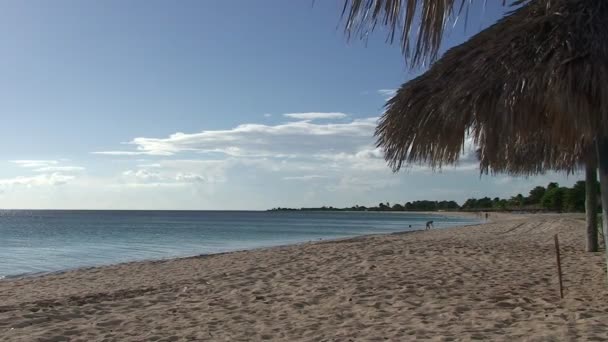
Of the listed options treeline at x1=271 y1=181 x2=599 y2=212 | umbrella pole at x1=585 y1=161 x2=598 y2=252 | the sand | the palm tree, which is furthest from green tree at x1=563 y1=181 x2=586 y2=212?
the palm tree

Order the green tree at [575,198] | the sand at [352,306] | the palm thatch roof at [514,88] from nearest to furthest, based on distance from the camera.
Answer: the palm thatch roof at [514,88], the sand at [352,306], the green tree at [575,198]

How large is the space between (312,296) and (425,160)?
111 inches

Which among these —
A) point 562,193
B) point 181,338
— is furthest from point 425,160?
point 562,193

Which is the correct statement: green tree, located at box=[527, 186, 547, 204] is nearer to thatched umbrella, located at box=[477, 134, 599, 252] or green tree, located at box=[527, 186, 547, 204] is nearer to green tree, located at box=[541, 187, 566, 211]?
green tree, located at box=[541, 187, 566, 211]

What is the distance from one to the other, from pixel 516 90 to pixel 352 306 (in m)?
3.30

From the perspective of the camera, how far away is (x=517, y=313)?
18.9 feet

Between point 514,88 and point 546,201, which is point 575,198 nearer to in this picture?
point 546,201

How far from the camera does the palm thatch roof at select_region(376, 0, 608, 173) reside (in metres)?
4.05

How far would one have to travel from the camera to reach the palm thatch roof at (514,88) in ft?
13.3

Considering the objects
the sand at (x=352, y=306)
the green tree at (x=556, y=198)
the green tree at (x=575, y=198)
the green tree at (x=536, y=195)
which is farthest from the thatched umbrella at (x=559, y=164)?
the green tree at (x=536, y=195)

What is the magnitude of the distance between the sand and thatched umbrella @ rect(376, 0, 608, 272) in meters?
1.31

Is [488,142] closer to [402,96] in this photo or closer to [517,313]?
Result: [402,96]

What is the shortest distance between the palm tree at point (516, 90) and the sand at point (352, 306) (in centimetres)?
132

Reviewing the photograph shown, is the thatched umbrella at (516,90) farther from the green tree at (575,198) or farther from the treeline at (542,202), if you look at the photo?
the green tree at (575,198)
